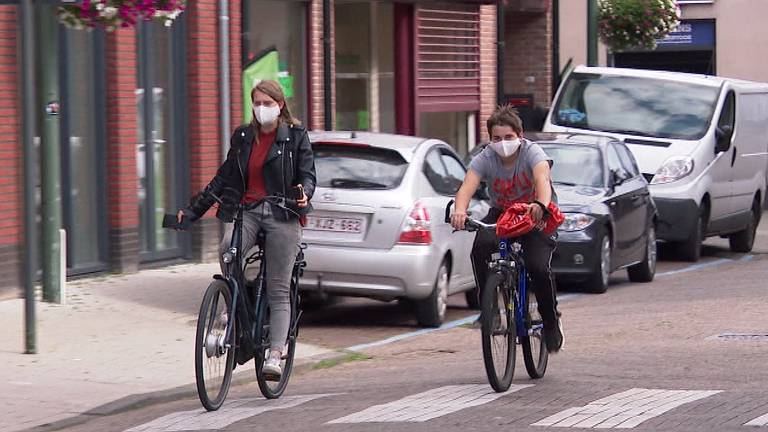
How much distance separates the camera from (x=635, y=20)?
27.6 m

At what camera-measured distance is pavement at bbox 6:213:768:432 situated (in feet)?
31.9

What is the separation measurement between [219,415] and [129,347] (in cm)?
297

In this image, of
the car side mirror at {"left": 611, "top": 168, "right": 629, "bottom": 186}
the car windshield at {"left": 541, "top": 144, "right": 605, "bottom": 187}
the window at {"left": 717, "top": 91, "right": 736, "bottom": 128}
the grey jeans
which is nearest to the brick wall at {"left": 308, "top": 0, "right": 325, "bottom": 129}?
the car windshield at {"left": 541, "top": 144, "right": 605, "bottom": 187}

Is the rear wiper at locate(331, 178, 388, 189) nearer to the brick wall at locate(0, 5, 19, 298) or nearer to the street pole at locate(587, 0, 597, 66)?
the brick wall at locate(0, 5, 19, 298)

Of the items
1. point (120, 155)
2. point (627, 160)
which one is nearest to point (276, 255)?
point (120, 155)

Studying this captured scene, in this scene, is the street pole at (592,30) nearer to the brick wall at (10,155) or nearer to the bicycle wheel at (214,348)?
the brick wall at (10,155)

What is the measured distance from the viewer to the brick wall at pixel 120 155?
15.9 meters

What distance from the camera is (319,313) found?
14516mm

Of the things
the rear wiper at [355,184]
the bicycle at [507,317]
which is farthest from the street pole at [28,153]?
the bicycle at [507,317]

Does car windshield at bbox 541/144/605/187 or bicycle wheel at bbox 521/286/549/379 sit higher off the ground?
car windshield at bbox 541/144/605/187

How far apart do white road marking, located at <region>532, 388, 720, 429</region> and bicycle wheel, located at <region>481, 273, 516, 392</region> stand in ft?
1.99

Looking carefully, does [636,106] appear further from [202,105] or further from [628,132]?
[202,105]

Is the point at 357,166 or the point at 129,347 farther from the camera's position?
the point at 357,166

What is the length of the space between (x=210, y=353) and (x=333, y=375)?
206 cm
